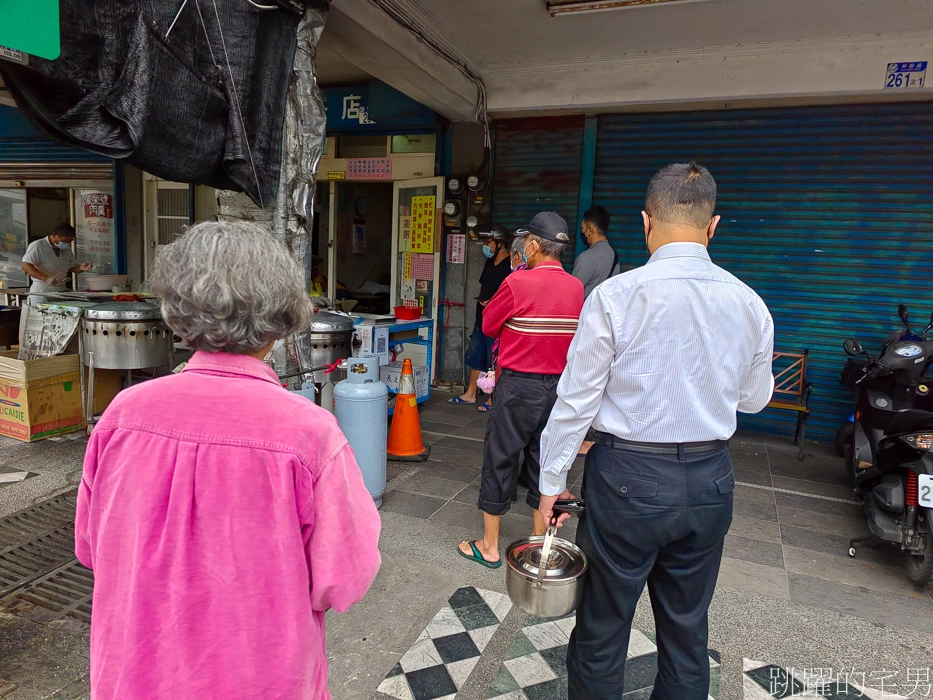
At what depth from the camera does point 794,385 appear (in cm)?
602

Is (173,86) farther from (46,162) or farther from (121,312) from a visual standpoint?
(46,162)

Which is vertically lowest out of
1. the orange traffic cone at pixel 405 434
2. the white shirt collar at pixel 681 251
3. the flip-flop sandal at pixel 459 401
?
the flip-flop sandal at pixel 459 401

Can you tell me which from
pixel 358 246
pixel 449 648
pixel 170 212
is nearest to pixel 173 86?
pixel 449 648

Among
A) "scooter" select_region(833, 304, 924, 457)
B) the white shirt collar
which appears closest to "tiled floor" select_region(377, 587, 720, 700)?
the white shirt collar

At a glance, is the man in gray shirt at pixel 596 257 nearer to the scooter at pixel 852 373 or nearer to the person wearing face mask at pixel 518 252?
the person wearing face mask at pixel 518 252

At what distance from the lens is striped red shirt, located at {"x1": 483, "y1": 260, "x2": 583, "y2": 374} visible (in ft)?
10.0

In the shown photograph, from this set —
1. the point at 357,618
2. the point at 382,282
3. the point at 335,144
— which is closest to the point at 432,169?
the point at 335,144

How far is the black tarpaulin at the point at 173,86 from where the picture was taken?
2785 millimetres

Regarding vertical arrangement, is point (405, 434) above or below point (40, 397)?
below

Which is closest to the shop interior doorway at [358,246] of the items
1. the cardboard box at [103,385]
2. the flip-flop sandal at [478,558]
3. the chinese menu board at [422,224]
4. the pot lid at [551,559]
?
the chinese menu board at [422,224]

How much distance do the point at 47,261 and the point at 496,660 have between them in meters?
7.64

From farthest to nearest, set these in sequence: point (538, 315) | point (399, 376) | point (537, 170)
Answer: point (537, 170) → point (399, 376) → point (538, 315)

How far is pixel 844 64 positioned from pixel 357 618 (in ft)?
20.2

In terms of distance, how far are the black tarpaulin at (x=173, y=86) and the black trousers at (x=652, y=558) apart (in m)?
2.81
